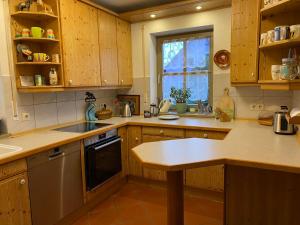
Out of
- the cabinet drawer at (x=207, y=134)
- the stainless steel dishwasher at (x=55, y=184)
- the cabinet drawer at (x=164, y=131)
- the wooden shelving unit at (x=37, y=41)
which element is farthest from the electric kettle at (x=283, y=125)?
the wooden shelving unit at (x=37, y=41)

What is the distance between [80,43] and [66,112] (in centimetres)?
87

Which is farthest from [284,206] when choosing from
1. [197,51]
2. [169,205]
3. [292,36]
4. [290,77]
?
→ [197,51]

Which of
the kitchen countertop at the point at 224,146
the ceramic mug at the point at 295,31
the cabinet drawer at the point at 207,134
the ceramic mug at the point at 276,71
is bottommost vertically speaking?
the cabinet drawer at the point at 207,134

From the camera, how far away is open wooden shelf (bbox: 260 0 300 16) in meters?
1.72

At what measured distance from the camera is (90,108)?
122 inches

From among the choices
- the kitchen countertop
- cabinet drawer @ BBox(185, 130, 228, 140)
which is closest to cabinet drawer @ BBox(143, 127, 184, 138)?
cabinet drawer @ BBox(185, 130, 228, 140)

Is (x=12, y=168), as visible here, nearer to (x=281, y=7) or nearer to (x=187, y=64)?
(x=281, y=7)

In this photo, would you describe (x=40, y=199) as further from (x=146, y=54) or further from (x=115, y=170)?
(x=146, y=54)

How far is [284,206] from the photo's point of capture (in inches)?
64.9

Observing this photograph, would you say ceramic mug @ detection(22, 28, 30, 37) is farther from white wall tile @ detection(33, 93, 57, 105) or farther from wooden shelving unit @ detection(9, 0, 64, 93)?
white wall tile @ detection(33, 93, 57, 105)

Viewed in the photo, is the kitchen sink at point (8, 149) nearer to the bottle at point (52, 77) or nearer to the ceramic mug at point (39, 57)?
the bottle at point (52, 77)

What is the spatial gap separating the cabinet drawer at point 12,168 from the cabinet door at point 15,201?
36mm

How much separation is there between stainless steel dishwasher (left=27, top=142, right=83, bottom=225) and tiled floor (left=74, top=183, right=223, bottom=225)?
30cm

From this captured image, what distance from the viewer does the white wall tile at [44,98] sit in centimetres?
252
